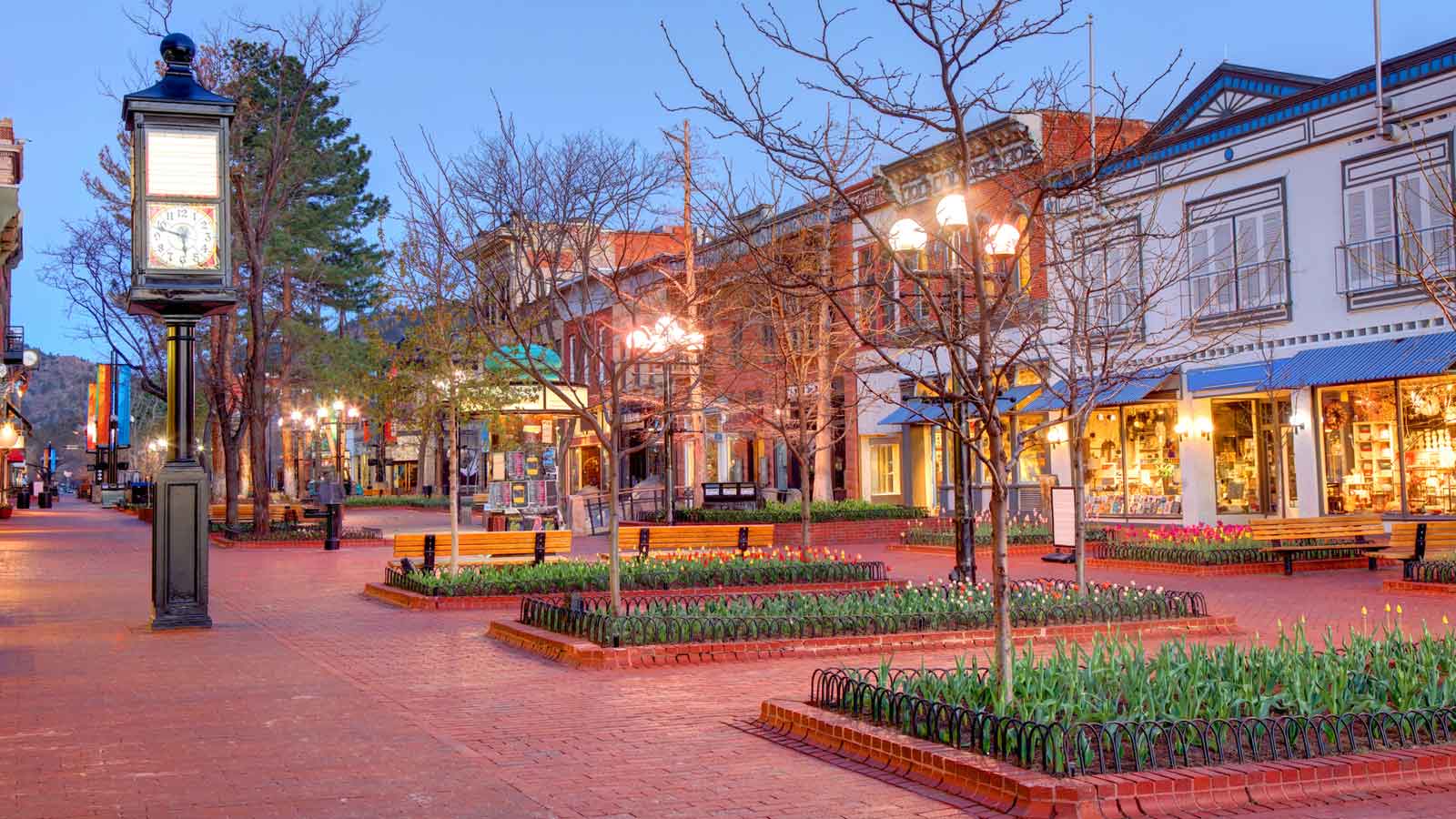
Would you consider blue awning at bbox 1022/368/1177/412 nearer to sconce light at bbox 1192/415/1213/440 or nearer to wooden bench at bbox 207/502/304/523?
sconce light at bbox 1192/415/1213/440

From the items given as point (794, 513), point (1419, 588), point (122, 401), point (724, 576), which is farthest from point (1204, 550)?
point (122, 401)

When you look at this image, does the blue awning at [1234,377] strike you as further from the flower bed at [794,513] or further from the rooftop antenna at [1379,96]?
the flower bed at [794,513]

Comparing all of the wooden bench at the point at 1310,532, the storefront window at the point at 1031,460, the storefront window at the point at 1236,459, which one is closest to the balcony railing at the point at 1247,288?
the storefront window at the point at 1236,459

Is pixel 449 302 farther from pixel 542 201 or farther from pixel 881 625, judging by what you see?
pixel 881 625

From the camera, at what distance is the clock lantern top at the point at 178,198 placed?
15281 mm

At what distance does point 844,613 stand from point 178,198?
8625mm

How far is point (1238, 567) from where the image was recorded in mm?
21094

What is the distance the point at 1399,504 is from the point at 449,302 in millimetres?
17728

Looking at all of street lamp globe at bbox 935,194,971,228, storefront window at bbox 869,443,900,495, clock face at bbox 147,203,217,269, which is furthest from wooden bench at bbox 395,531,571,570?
storefront window at bbox 869,443,900,495

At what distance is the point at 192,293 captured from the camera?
602 inches

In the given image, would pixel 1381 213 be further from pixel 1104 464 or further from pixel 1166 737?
pixel 1166 737

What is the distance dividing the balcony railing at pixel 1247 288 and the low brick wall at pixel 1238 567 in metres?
6.98

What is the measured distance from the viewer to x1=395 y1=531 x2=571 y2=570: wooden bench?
2034cm

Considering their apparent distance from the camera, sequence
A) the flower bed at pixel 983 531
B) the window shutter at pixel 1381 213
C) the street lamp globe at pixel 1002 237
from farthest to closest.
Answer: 1. the flower bed at pixel 983 531
2. the window shutter at pixel 1381 213
3. the street lamp globe at pixel 1002 237
